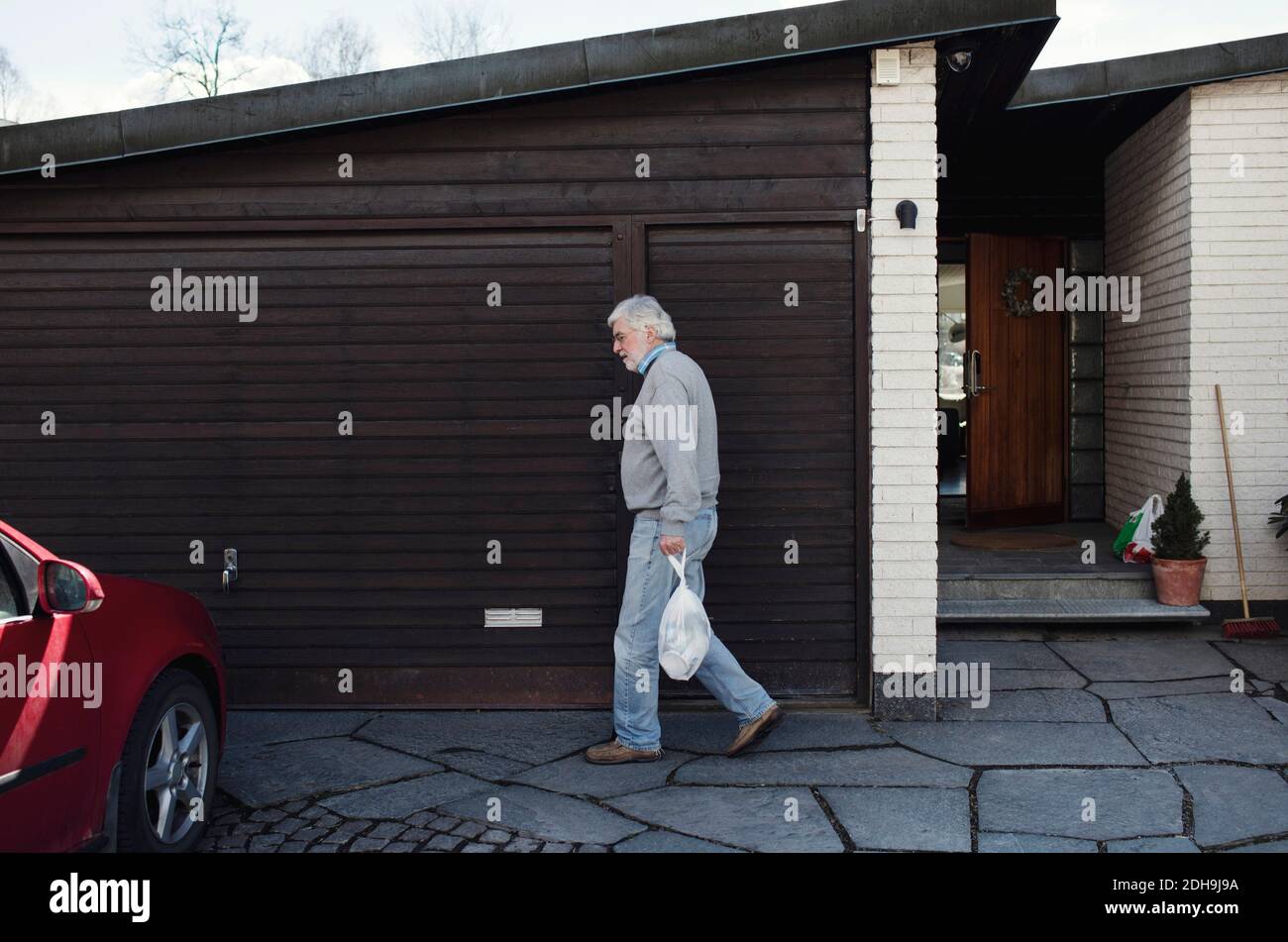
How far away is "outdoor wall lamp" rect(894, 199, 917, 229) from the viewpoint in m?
5.64

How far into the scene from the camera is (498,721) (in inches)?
228

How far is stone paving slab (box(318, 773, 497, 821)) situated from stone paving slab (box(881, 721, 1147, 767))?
205 centimetres

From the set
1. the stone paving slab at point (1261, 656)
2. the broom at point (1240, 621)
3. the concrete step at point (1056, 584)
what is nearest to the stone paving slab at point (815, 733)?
the concrete step at point (1056, 584)

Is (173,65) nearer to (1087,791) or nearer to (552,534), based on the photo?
(552,534)

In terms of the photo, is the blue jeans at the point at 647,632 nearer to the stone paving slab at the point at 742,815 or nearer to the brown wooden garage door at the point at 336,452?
the stone paving slab at the point at 742,815

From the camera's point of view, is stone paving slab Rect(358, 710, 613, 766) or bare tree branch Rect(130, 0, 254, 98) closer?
stone paving slab Rect(358, 710, 613, 766)

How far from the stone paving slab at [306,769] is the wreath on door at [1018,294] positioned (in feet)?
22.6

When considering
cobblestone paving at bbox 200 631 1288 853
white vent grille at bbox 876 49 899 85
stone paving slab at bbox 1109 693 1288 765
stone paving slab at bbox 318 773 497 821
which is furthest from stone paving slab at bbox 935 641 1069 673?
white vent grille at bbox 876 49 899 85

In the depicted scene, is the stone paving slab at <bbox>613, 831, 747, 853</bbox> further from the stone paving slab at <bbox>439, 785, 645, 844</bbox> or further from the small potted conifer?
the small potted conifer

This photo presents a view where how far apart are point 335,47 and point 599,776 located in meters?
33.9

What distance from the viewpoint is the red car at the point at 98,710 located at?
324 cm

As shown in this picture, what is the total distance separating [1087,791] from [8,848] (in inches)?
152
